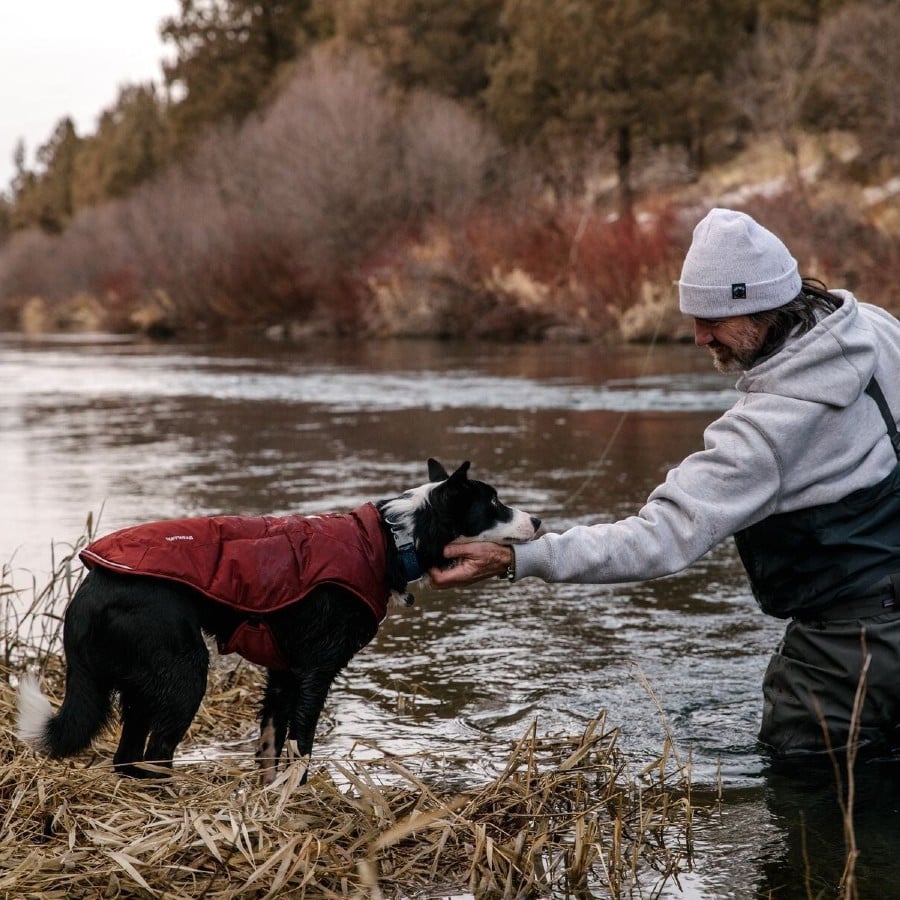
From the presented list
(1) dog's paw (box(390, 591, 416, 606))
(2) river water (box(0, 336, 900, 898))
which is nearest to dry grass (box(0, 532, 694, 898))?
(2) river water (box(0, 336, 900, 898))

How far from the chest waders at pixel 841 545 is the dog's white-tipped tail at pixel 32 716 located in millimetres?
2397

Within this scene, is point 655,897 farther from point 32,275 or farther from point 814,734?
point 32,275

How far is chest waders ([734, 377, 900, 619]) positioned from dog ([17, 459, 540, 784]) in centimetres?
89

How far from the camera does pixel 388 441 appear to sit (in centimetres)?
1380

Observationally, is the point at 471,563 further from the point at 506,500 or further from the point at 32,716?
the point at 506,500

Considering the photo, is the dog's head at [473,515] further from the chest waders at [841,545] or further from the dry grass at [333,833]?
the chest waders at [841,545]

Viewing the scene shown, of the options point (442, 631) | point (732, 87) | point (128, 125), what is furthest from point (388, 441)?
point (128, 125)

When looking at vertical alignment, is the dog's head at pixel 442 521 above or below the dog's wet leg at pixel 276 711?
above

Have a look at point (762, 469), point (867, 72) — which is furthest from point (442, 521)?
point (867, 72)

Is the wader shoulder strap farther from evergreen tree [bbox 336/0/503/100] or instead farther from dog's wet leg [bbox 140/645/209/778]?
evergreen tree [bbox 336/0/503/100]

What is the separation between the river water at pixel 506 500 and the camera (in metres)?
4.29

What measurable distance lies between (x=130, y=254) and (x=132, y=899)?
2023 inches

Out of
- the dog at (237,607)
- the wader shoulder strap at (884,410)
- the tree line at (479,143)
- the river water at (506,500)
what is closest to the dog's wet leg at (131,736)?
the dog at (237,607)

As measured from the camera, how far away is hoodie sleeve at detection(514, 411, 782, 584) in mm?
4082
